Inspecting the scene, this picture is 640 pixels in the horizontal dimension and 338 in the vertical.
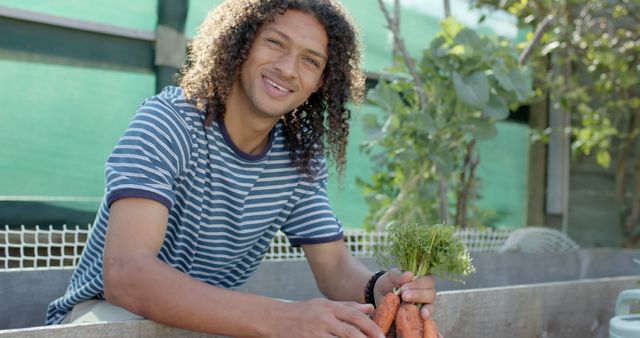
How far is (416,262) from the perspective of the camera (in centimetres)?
149

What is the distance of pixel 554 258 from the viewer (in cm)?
314

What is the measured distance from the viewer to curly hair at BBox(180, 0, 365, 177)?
1.73 metres

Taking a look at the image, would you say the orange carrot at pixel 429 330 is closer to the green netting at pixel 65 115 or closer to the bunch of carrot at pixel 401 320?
the bunch of carrot at pixel 401 320

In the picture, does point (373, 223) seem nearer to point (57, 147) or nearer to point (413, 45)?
point (413, 45)

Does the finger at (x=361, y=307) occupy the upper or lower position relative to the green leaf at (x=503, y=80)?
lower

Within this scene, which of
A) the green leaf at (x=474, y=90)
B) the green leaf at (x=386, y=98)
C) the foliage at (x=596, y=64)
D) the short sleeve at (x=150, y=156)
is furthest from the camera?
the foliage at (x=596, y=64)

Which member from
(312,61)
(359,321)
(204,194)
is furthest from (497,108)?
(359,321)

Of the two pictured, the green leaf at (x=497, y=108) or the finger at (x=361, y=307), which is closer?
the finger at (x=361, y=307)

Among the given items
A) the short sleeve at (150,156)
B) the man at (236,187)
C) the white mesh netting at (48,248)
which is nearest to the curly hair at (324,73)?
the man at (236,187)

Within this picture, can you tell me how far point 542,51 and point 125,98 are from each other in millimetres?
2321

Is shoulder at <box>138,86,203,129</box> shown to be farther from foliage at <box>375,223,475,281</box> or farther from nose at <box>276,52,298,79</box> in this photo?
foliage at <box>375,223,475,281</box>

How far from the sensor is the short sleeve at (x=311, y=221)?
6.26ft

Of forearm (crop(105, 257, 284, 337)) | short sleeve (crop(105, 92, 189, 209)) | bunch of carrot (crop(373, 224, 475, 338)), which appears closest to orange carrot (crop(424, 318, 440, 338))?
bunch of carrot (crop(373, 224, 475, 338))

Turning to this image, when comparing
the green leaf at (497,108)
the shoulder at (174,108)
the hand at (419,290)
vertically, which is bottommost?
the hand at (419,290)
